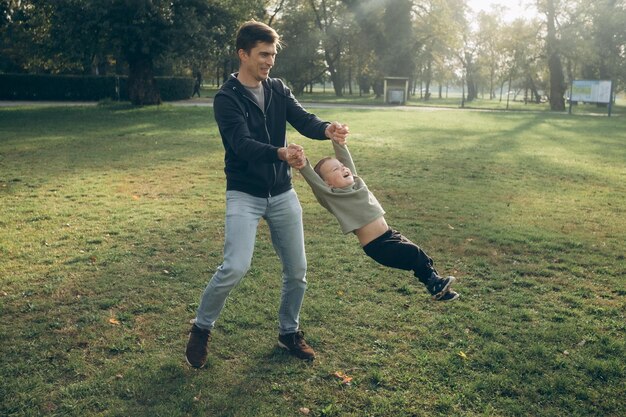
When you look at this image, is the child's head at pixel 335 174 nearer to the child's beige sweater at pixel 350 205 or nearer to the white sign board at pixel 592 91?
the child's beige sweater at pixel 350 205

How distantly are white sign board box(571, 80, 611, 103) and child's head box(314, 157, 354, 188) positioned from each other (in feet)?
121

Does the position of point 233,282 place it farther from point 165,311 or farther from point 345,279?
point 345,279

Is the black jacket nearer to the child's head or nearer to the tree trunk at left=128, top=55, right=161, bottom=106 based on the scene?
the child's head

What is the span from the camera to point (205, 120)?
1045 inches

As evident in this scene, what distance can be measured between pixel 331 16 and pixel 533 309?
Result: 66548 mm

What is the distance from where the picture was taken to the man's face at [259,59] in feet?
13.2

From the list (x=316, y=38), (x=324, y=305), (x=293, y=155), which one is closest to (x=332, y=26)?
(x=316, y=38)

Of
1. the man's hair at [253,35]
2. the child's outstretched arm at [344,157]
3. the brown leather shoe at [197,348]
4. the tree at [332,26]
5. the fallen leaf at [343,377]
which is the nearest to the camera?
the man's hair at [253,35]

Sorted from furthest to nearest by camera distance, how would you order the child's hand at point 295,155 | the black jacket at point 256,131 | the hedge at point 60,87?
the hedge at point 60,87 → the black jacket at point 256,131 → the child's hand at point 295,155

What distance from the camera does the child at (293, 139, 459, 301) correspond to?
4488 mm

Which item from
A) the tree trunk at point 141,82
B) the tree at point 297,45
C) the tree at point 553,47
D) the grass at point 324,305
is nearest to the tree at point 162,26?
the tree trunk at point 141,82

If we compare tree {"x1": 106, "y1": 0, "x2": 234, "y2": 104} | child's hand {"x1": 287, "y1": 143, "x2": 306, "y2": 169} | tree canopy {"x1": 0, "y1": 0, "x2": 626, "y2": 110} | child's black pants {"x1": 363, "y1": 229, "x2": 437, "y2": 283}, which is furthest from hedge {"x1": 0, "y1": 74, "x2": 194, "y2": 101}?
child's hand {"x1": 287, "y1": 143, "x2": 306, "y2": 169}

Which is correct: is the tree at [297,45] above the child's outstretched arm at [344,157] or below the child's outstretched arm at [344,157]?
above

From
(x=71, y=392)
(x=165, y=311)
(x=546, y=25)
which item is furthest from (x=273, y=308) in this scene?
(x=546, y=25)
